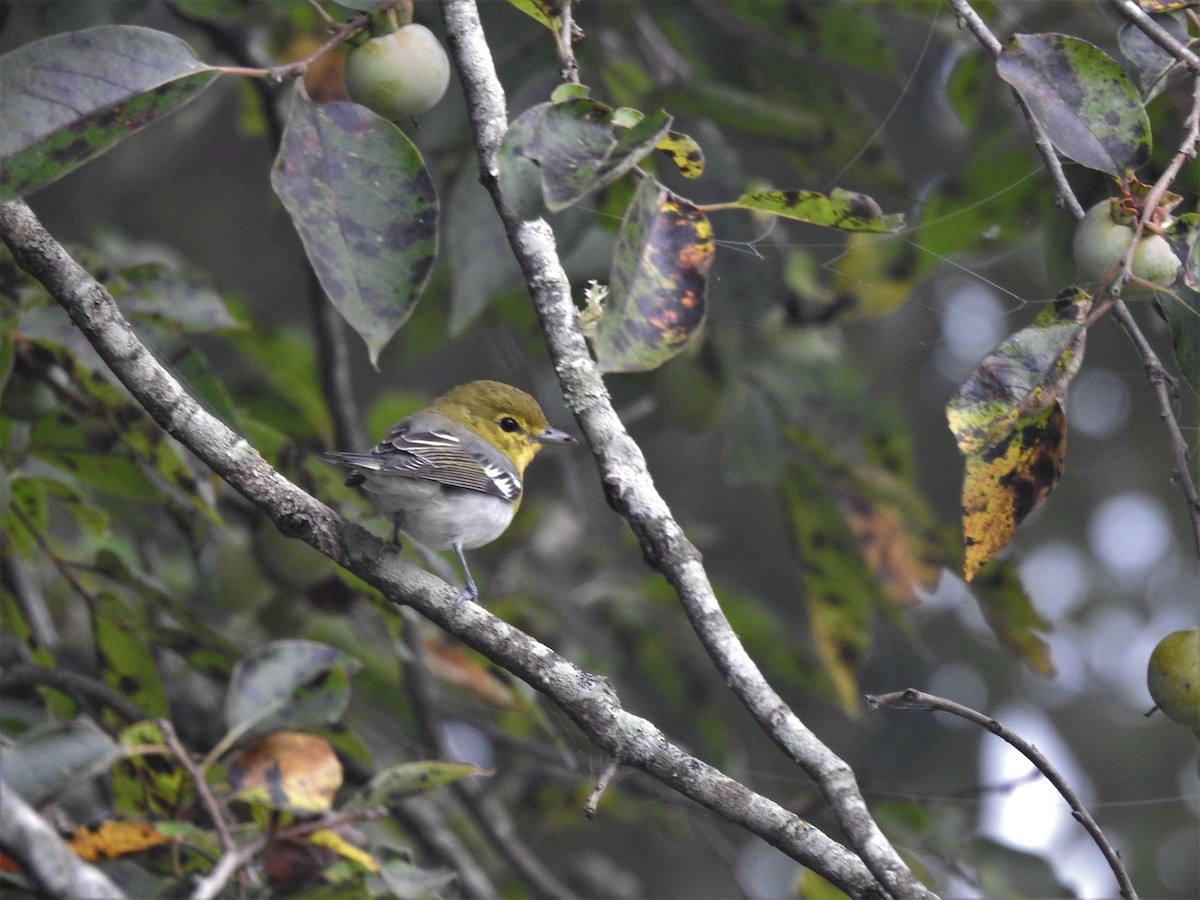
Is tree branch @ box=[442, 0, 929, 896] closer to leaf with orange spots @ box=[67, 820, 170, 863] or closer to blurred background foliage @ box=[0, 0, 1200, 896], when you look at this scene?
blurred background foliage @ box=[0, 0, 1200, 896]

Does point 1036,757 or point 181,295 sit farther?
point 181,295

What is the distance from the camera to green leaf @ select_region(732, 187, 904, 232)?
139 centimetres

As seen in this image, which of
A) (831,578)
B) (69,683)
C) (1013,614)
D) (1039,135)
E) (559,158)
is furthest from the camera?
(831,578)

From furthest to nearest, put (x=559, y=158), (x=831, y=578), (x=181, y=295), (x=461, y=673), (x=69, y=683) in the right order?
(x=461, y=673) → (x=831, y=578) → (x=181, y=295) → (x=69, y=683) → (x=559, y=158)

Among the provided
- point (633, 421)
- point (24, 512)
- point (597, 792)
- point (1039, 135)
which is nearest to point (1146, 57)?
point (1039, 135)

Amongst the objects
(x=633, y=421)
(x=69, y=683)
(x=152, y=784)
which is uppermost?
(x=633, y=421)

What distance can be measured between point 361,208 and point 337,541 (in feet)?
1.30

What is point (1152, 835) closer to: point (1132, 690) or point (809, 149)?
point (1132, 690)

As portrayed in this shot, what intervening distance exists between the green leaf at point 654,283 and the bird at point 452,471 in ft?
2.69

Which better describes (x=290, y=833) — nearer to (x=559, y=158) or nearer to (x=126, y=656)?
(x=126, y=656)

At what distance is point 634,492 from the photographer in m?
1.47

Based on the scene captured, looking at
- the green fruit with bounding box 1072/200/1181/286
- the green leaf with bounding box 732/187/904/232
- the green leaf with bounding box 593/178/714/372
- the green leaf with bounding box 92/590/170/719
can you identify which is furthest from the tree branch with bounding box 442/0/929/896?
the green leaf with bounding box 92/590/170/719

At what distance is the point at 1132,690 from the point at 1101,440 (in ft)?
4.03

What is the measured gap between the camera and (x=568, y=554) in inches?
178
